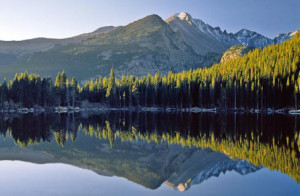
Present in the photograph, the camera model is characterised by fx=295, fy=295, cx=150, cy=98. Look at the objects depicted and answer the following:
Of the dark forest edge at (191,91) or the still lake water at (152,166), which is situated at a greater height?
the dark forest edge at (191,91)

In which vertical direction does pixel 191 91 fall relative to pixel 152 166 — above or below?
above

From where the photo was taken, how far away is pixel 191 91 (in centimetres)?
12612

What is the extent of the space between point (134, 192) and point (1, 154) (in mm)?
15955

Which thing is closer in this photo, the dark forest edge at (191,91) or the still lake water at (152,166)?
the still lake water at (152,166)

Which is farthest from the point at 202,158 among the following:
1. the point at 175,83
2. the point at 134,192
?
the point at 175,83

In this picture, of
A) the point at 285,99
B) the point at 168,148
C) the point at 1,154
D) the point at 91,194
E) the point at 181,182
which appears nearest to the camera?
the point at 91,194

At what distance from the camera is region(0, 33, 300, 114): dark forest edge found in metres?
106

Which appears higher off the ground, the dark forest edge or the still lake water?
the dark forest edge

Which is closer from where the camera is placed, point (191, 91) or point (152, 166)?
point (152, 166)

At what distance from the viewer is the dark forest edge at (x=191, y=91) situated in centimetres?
10556

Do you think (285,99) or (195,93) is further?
(195,93)

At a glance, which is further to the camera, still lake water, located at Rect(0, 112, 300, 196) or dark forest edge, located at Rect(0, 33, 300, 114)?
dark forest edge, located at Rect(0, 33, 300, 114)

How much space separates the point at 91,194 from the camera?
14141 millimetres

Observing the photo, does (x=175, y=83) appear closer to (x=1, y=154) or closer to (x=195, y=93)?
(x=195, y=93)
